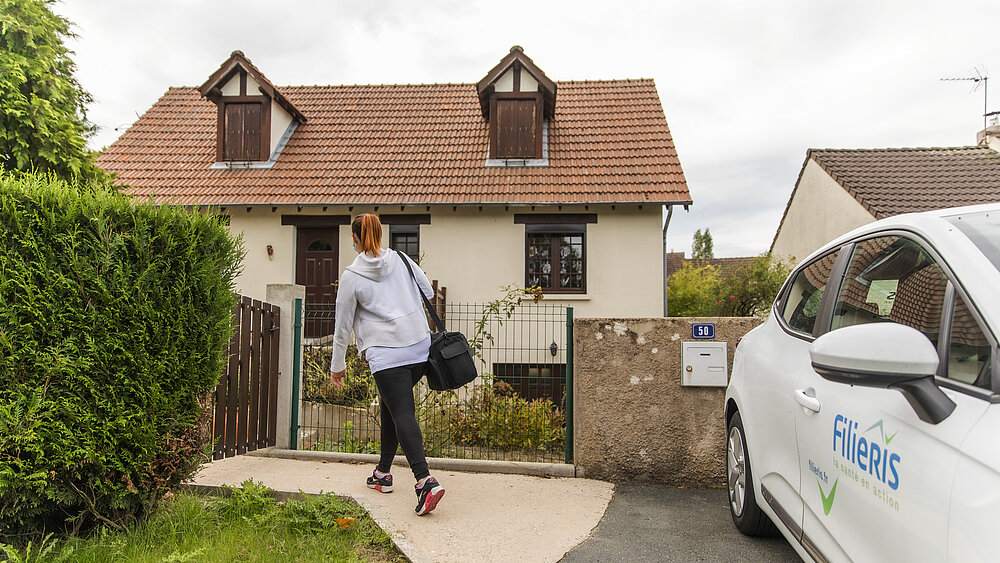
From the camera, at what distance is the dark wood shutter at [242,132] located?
1439cm

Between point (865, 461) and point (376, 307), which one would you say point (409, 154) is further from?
point (865, 461)

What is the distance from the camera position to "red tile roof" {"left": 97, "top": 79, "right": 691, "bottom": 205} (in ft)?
42.7

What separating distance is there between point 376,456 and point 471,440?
3.37 feet

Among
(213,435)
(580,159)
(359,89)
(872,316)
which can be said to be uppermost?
(359,89)

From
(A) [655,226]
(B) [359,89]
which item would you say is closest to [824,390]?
(A) [655,226]

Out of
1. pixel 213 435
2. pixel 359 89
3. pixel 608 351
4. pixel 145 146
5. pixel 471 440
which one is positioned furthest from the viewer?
pixel 359 89

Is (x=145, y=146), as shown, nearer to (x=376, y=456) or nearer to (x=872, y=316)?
(x=376, y=456)

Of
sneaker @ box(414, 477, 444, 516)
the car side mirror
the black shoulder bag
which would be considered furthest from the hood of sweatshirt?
the car side mirror

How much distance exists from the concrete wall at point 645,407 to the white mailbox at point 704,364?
0.06 meters

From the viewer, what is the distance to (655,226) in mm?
12945

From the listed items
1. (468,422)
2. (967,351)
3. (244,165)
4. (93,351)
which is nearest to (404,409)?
(93,351)

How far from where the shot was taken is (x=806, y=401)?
2.60 m

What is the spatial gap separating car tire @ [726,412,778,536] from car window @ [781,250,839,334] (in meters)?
0.79

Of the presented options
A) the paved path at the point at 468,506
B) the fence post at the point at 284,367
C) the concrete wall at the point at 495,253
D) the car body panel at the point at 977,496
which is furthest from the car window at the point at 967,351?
the concrete wall at the point at 495,253
